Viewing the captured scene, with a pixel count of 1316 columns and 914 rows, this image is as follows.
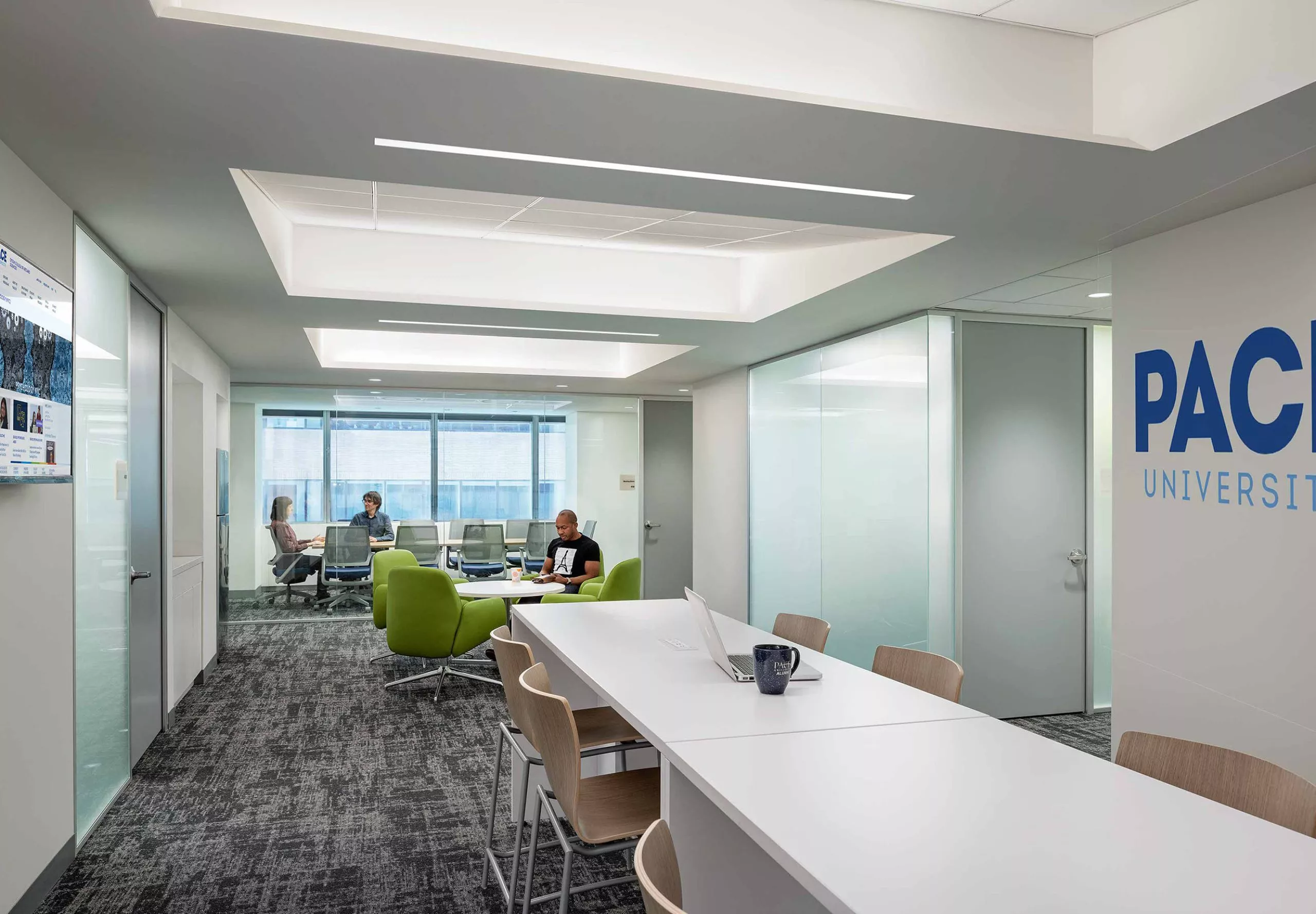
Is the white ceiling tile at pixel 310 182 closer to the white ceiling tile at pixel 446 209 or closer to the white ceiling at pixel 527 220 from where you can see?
the white ceiling at pixel 527 220

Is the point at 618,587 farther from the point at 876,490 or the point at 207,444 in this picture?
the point at 207,444

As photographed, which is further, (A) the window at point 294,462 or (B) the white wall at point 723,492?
Answer: (A) the window at point 294,462

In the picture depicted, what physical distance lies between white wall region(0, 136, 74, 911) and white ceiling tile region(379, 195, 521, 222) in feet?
5.48

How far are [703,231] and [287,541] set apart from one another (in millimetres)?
6234

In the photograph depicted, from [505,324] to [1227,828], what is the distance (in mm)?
5174

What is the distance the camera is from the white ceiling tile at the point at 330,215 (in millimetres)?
4887

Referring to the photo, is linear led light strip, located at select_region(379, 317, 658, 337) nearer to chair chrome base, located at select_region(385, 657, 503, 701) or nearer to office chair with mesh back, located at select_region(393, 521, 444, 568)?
chair chrome base, located at select_region(385, 657, 503, 701)

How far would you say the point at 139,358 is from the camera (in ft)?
15.3

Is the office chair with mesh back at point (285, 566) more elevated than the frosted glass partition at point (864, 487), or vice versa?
the frosted glass partition at point (864, 487)

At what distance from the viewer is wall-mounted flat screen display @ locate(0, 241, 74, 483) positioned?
2.63m

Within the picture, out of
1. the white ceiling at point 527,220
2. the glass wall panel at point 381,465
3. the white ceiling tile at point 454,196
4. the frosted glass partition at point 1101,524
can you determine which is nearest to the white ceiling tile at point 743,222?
the white ceiling at point 527,220

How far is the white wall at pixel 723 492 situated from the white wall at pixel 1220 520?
4.76 m

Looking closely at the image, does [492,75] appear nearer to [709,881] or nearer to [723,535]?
[709,881]

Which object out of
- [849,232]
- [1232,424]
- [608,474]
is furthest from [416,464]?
[1232,424]
